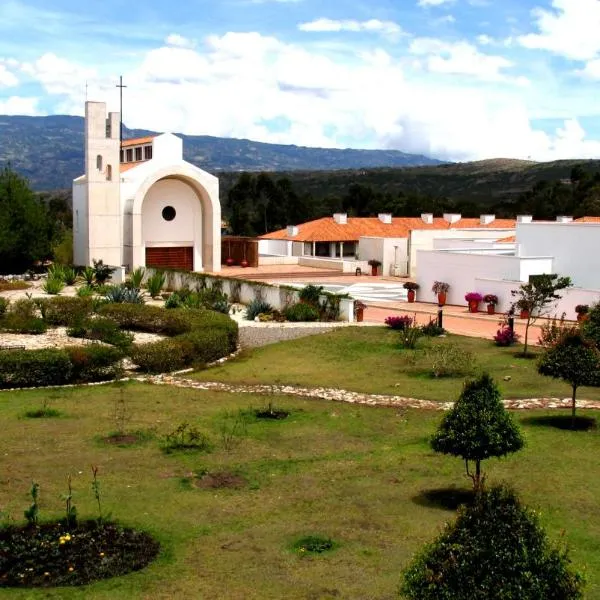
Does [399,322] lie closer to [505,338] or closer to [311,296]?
[505,338]

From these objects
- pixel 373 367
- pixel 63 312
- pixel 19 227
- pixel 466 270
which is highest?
pixel 19 227

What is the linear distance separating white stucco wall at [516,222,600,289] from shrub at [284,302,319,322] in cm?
1113

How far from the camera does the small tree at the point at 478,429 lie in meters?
10.7

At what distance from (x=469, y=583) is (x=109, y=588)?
397 centimetres

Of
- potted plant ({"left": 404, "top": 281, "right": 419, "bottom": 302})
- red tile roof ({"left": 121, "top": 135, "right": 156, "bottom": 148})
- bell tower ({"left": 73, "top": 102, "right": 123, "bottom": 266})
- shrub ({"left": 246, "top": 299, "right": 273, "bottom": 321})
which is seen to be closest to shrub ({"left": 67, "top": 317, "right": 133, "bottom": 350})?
shrub ({"left": 246, "top": 299, "right": 273, "bottom": 321})

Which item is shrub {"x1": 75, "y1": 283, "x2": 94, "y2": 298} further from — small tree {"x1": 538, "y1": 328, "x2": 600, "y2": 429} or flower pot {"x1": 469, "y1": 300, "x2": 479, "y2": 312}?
small tree {"x1": 538, "y1": 328, "x2": 600, "y2": 429}

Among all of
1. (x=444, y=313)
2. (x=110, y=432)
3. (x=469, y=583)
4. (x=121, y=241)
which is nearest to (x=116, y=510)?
(x=110, y=432)

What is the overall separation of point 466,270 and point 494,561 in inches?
1102

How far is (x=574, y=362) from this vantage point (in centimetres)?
1448

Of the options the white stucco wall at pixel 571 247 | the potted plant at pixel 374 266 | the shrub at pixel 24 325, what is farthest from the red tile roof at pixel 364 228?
the shrub at pixel 24 325

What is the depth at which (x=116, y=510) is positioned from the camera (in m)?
10.3

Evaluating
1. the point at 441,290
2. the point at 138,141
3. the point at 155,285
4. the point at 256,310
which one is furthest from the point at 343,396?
the point at 138,141

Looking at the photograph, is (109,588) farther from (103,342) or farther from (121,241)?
(121,241)

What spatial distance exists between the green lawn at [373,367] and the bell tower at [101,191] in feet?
66.2
